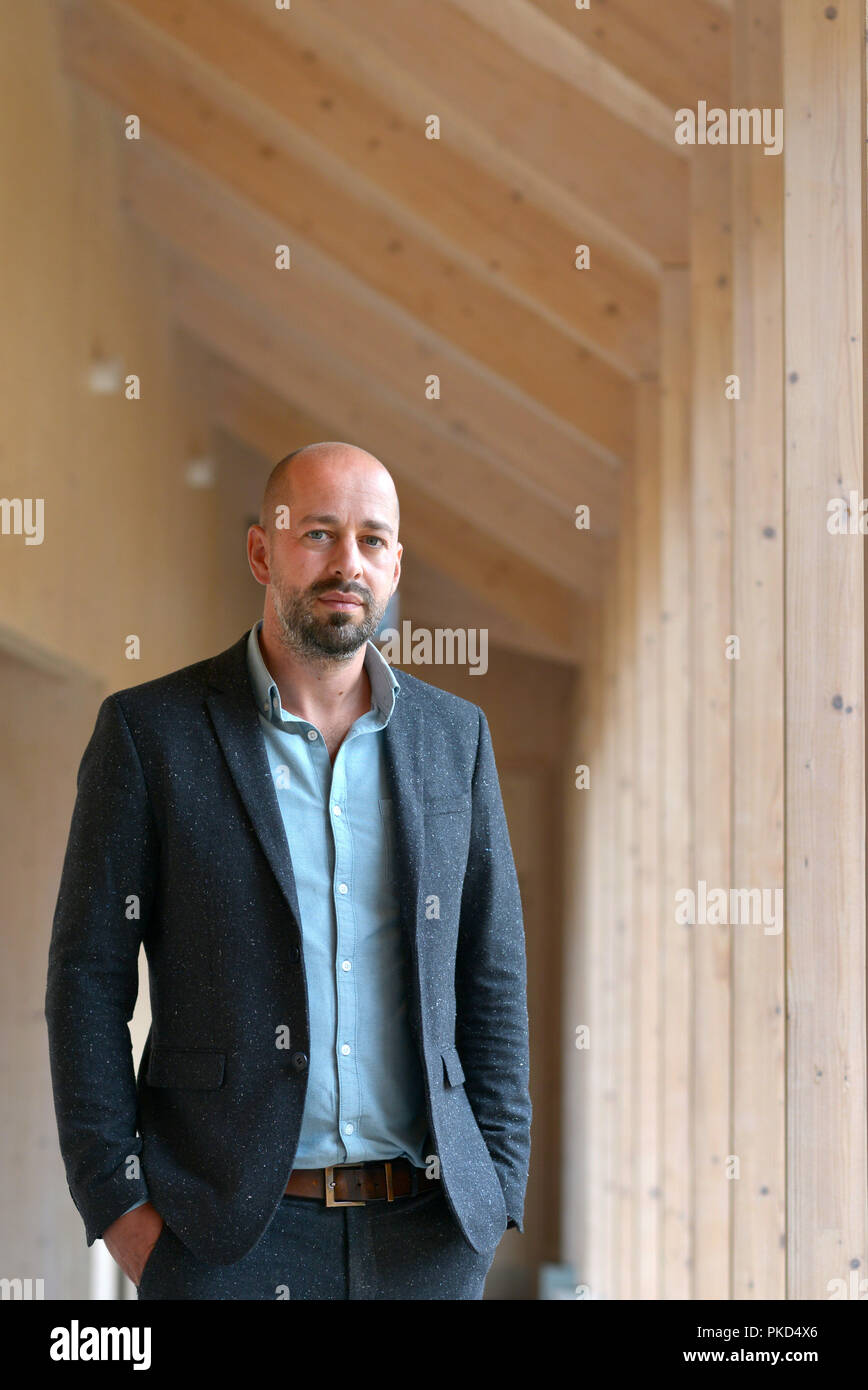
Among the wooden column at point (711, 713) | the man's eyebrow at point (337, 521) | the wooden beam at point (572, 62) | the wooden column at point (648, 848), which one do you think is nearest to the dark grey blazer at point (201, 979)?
the man's eyebrow at point (337, 521)

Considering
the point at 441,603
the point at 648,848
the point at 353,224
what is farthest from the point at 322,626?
the point at 441,603

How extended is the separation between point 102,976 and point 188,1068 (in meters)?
0.15

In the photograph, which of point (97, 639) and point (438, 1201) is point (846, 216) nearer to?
point (438, 1201)

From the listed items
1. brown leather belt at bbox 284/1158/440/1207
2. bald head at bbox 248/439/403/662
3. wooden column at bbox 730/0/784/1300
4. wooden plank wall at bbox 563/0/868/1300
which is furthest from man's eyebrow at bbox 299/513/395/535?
wooden column at bbox 730/0/784/1300

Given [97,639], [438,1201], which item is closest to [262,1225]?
[438,1201]

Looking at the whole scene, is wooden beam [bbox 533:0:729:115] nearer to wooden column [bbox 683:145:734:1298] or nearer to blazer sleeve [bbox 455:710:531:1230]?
wooden column [bbox 683:145:734:1298]

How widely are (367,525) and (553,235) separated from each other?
7.88 ft

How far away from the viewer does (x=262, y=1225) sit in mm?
1677

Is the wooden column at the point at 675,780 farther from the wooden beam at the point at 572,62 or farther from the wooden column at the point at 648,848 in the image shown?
the wooden beam at the point at 572,62

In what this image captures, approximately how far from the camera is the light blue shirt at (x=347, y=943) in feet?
5.73

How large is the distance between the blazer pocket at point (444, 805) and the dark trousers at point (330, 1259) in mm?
464

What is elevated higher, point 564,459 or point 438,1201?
point 564,459

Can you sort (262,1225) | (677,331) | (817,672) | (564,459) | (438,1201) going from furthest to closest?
(564,459) → (677,331) → (817,672) → (438,1201) → (262,1225)
